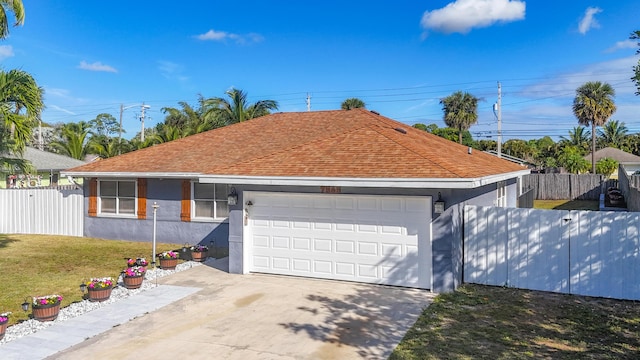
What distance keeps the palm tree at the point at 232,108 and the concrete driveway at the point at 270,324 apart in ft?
58.3

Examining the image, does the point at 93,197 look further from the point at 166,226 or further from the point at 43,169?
the point at 43,169

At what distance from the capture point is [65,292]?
9164 mm

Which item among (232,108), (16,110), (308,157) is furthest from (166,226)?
(232,108)

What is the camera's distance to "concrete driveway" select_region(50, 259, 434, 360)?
6168 mm

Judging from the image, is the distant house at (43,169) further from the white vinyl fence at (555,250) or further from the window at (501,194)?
the white vinyl fence at (555,250)

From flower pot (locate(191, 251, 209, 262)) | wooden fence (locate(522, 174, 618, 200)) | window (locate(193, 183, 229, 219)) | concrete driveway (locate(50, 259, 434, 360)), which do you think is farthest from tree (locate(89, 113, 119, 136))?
concrete driveway (locate(50, 259, 434, 360))

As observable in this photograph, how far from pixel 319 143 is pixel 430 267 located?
443 centimetres

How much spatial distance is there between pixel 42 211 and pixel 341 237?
13.8 meters

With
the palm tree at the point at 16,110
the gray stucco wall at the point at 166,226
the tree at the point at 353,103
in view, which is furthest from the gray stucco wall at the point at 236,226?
the tree at the point at 353,103

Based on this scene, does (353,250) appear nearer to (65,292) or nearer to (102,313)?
(102,313)

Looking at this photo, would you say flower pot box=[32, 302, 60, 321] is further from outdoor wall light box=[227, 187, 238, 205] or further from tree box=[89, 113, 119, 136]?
tree box=[89, 113, 119, 136]

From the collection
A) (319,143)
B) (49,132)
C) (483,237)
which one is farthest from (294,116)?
(49,132)

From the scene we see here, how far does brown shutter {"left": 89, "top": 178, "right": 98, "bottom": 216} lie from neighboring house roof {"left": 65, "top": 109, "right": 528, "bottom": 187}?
0.57 m

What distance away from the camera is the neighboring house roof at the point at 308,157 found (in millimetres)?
9156
